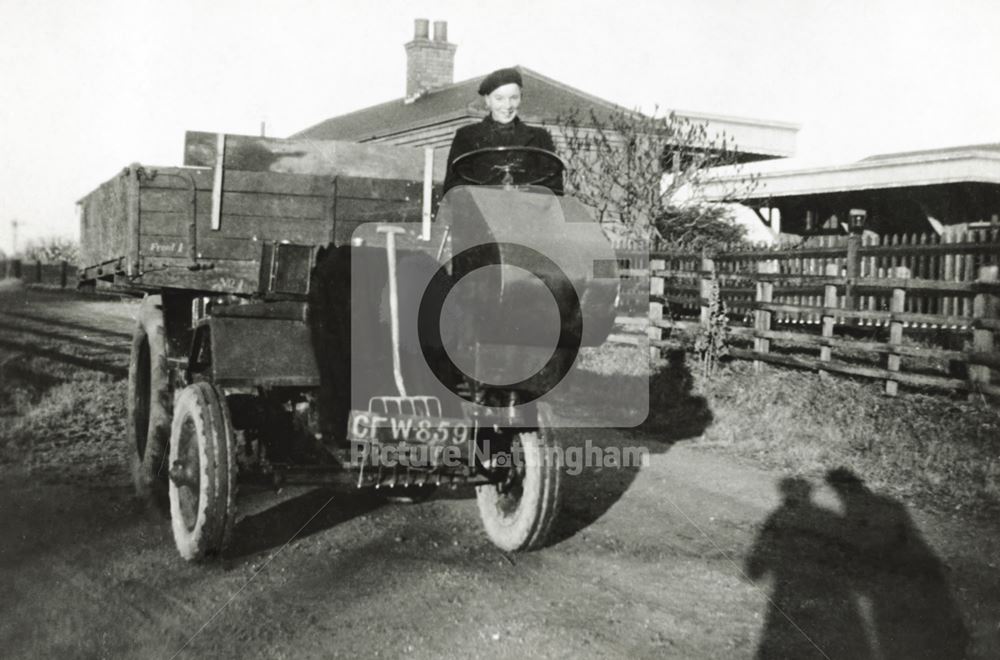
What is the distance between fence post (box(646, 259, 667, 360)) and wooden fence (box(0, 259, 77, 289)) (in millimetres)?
23560

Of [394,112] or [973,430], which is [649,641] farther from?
[394,112]

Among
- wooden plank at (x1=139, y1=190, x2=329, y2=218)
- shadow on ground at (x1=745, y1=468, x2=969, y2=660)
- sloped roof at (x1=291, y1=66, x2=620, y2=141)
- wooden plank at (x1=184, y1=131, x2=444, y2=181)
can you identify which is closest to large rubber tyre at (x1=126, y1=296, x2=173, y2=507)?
wooden plank at (x1=139, y1=190, x2=329, y2=218)

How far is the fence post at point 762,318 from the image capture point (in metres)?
10.5

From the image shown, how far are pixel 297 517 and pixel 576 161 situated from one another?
49.7ft

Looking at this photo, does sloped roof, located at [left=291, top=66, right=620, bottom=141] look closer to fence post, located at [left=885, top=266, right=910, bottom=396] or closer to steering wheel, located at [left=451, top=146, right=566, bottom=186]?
fence post, located at [left=885, top=266, right=910, bottom=396]

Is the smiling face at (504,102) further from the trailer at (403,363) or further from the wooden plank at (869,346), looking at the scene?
the wooden plank at (869,346)

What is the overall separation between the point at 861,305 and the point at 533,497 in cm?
1121

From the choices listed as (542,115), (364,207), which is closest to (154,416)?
(364,207)

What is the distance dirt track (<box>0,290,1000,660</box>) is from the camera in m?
3.63

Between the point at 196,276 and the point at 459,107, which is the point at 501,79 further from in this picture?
the point at 459,107

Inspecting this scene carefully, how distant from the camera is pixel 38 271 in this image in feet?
101

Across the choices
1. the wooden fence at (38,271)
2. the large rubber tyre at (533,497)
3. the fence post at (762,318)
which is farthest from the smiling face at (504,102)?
the wooden fence at (38,271)

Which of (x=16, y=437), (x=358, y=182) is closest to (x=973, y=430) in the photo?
(x=358, y=182)

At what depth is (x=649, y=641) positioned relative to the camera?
12.0 feet
